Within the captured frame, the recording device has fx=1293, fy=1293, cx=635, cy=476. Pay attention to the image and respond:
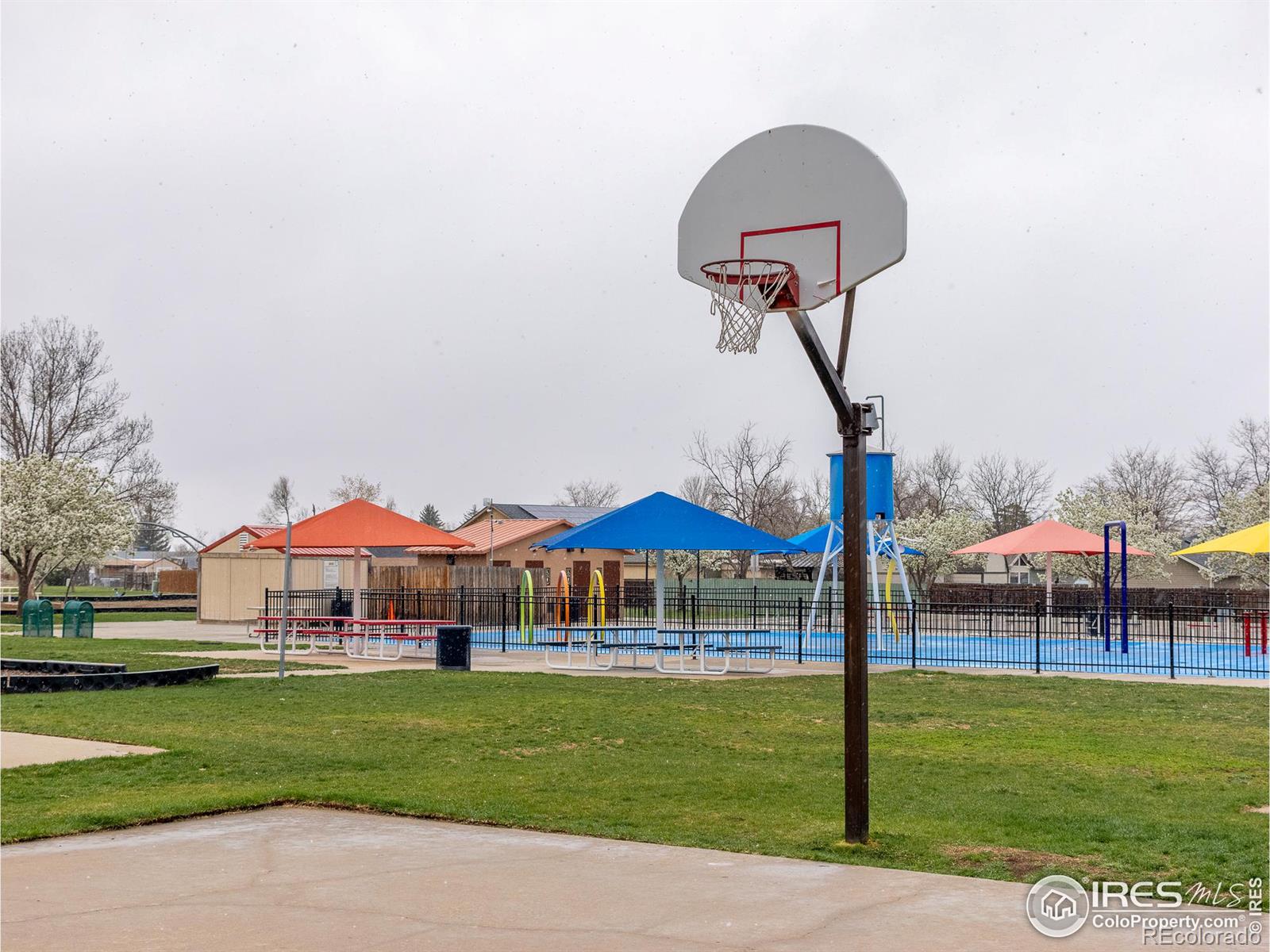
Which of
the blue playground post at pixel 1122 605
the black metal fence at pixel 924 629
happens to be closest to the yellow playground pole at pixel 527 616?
the black metal fence at pixel 924 629

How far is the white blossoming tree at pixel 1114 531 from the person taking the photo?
5937 centimetres

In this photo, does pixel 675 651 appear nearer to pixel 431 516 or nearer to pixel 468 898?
pixel 468 898

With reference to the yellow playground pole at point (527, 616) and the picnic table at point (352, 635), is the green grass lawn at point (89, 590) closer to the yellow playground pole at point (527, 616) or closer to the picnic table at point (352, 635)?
the yellow playground pole at point (527, 616)

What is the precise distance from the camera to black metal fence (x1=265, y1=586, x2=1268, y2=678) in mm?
25469

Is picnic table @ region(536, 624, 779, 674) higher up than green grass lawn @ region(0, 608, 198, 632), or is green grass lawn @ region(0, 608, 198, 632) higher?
picnic table @ region(536, 624, 779, 674)

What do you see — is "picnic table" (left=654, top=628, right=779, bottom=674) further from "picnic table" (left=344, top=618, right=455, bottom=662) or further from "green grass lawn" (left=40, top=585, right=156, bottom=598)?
"green grass lawn" (left=40, top=585, right=156, bottom=598)

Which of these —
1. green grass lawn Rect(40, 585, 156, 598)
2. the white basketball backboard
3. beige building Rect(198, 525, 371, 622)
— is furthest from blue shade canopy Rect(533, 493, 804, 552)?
green grass lawn Rect(40, 585, 156, 598)

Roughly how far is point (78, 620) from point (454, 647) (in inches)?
538

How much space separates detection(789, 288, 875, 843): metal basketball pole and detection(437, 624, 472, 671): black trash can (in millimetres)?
14541

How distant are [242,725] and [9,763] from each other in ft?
10.1

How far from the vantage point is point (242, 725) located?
13.8 meters

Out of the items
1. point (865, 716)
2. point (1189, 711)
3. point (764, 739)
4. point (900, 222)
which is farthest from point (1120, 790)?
point (1189, 711)

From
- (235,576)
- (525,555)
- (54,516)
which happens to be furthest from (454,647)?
(54,516)

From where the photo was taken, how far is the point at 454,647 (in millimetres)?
22344
